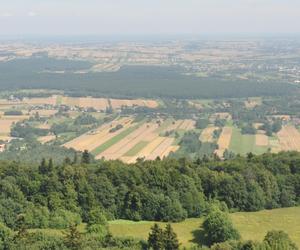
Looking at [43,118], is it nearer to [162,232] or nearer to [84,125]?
[84,125]

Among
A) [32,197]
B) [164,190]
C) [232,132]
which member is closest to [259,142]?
[232,132]

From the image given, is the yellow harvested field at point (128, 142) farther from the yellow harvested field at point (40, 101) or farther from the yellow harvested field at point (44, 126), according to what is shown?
the yellow harvested field at point (40, 101)

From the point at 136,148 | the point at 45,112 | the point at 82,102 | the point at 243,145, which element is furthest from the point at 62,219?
the point at 82,102

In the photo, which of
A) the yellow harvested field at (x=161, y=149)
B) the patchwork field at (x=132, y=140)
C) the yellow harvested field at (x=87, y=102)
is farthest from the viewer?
the yellow harvested field at (x=87, y=102)

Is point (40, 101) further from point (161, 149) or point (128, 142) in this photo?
point (161, 149)

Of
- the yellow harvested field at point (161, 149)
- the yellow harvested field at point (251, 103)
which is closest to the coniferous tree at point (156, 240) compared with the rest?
the yellow harvested field at point (161, 149)

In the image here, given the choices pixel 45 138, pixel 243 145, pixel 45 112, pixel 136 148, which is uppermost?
pixel 136 148

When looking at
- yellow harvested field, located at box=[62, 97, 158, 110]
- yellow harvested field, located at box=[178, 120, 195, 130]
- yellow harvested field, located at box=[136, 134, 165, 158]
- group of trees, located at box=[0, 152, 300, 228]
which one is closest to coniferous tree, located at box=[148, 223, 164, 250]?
group of trees, located at box=[0, 152, 300, 228]
